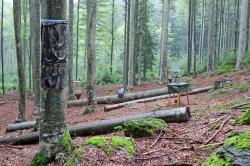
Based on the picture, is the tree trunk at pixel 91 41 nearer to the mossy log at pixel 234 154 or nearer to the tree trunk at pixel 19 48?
the tree trunk at pixel 19 48

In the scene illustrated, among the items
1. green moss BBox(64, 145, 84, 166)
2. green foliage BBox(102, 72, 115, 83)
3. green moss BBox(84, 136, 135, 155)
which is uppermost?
green moss BBox(84, 136, 135, 155)

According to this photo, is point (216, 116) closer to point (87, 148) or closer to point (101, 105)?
point (87, 148)

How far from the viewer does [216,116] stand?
823cm

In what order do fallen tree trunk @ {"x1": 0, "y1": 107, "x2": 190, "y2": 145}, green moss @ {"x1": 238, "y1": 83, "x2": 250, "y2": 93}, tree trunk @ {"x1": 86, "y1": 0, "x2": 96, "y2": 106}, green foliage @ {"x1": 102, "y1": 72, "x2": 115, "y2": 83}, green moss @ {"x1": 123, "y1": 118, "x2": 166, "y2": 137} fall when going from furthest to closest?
green foliage @ {"x1": 102, "y1": 72, "x2": 115, "y2": 83}
tree trunk @ {"x1": 86, "y1": 0, "x2": 96, "y2": 106}
green moss @ {"x1": 238, "y1": 83, "x2": 250, "y2": 93}
fallen tree trunk @ {"x1": 0, "y1": 107, "x2": 190, "y2": 145}
green moss @ {"x1": 123, "y1": 118, "x2": 166, "y2": 137}

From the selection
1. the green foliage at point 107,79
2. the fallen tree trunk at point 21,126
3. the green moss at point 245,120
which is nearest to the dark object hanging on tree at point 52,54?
the green moss at point 245,120

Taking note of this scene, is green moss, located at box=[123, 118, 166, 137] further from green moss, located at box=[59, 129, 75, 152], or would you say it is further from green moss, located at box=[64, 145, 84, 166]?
green moss, located at box=[64, 145, 84, 166]

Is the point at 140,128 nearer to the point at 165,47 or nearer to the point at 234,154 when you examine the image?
the point at 234,154

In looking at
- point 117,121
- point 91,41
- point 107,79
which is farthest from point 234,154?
point 107,79

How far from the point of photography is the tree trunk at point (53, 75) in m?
5.89

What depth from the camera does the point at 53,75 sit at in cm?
595

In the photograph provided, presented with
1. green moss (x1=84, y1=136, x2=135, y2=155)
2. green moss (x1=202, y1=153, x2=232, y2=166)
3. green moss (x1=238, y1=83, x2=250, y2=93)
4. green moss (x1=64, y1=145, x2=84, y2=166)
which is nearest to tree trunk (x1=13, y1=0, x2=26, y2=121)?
green moss (x1=84, y1=136, x2=135, y2=155)

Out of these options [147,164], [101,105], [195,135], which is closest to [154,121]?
[195,135]

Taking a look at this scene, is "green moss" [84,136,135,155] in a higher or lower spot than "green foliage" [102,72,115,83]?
higher

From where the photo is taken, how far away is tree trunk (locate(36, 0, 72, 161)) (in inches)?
232
